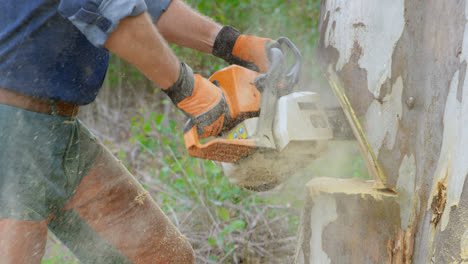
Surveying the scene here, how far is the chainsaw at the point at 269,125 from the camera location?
5.22 feet

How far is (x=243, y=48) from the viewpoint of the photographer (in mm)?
1850

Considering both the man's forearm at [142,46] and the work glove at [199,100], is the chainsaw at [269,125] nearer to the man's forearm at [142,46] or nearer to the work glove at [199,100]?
the work glove at [199,100]

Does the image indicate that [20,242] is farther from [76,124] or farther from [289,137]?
[289,137]

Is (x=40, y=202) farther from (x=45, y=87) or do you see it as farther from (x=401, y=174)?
(x=401, y=174)

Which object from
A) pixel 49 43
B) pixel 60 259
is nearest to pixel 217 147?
pixel 49 43

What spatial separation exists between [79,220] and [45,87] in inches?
20.6

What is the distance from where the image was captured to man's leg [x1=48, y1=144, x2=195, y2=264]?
164cm

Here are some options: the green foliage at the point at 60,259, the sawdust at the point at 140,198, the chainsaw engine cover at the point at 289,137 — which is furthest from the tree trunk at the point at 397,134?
the green foliage at the point at 60,259

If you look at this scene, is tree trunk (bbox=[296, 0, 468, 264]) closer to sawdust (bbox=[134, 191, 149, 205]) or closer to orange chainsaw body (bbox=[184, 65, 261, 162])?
orange chainsaw body (bbox=[184, 65, 261, 162])

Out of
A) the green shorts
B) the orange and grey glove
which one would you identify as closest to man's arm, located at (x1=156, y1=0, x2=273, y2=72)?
the orange and grey glove

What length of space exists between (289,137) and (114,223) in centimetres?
76

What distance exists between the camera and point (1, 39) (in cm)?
139

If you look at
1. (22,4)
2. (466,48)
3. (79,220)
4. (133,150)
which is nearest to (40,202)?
(79,220)

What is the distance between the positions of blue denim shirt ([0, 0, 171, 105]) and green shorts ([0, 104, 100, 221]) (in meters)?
0.10
